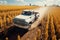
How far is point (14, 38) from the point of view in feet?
40.0

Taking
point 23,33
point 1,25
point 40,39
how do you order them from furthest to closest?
point 1,25
point 23,33
point 40,39

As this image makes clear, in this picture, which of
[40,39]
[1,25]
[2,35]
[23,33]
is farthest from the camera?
[1,25]

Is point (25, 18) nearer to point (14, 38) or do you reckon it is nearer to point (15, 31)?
point (15, 31)

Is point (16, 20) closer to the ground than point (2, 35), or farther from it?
farther from it

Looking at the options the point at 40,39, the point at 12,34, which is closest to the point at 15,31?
the point at 12,34

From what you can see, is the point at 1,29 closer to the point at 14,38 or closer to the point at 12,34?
the point at 12,34

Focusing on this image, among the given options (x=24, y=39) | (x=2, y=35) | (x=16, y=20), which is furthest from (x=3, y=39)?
(x=16, y=20)

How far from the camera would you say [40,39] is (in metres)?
11.7

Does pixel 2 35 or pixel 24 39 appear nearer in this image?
pixel 24 39

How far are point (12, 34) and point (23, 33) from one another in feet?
3.48

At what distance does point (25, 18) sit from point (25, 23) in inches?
22.6

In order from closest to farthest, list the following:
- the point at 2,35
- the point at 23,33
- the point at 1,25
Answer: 1. the point at 2,35
2. the point at 23,33
3. the point at 1,25

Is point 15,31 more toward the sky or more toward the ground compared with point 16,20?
more toward the ground

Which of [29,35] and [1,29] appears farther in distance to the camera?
[1,29]
